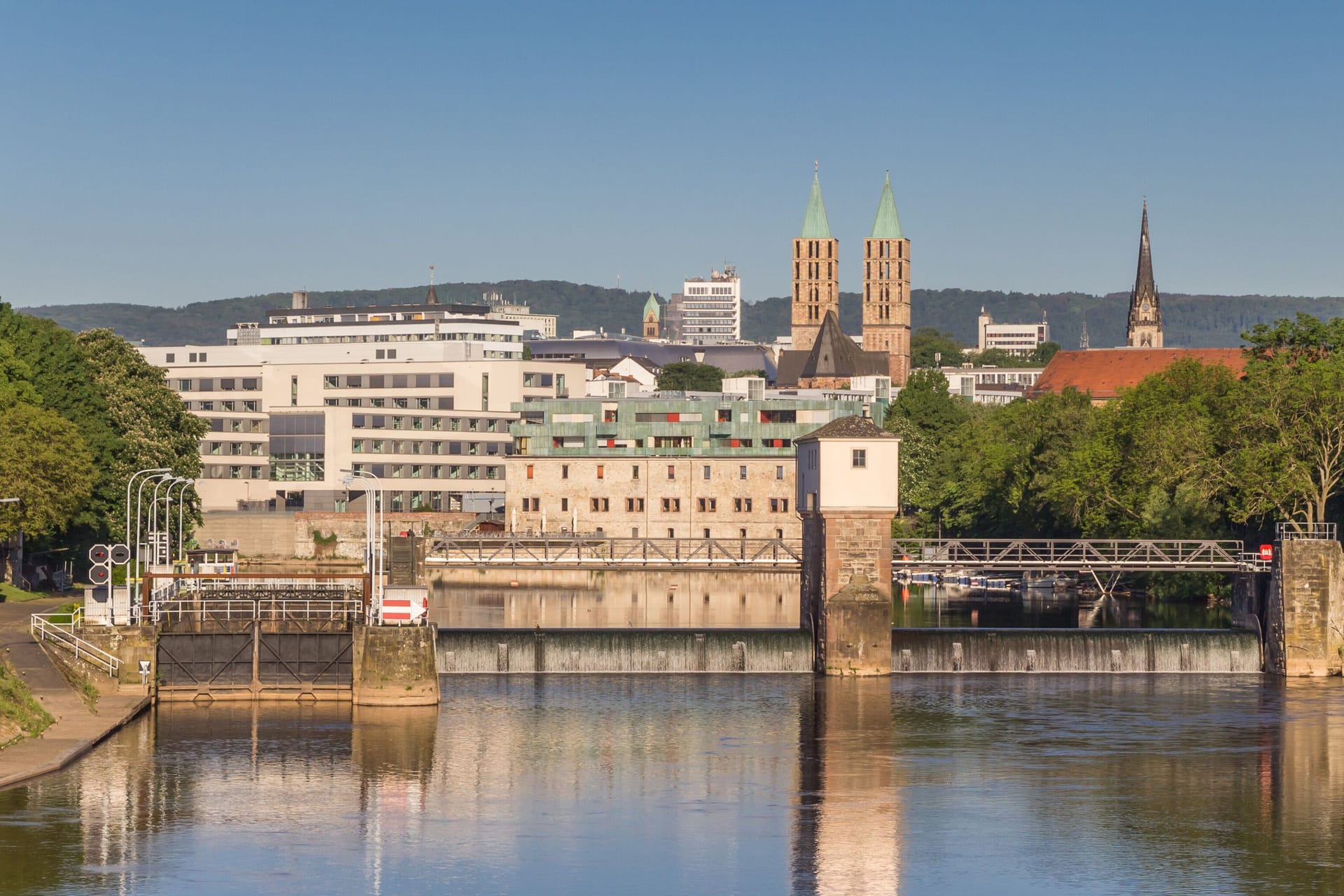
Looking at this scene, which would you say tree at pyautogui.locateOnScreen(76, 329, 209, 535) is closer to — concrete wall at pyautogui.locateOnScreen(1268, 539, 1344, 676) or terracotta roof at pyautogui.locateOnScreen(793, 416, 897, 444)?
terracotta roof at pyautogui.locateOnScreen(793, 416, 897, 444)

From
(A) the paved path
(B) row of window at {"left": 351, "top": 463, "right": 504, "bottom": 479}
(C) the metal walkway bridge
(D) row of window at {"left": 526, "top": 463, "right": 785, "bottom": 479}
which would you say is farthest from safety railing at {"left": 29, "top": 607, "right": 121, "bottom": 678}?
(B) row of window at {"left": 351, "top": 463, "right": 504, "bottom": 479}

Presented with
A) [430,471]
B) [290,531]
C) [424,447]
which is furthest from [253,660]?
[424,447]

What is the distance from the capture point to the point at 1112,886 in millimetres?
49625

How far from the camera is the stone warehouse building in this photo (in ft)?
562

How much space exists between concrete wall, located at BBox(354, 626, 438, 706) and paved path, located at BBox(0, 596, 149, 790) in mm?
7745

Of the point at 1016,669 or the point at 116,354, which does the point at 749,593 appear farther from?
the point at 1016,669

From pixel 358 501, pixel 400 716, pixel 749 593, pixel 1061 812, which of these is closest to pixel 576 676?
pixel 400 716

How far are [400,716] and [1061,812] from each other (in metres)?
25.1

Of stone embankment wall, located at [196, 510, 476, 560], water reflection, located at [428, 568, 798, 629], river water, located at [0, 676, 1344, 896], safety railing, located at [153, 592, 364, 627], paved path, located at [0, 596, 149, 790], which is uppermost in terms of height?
stone embankment wall, located at [196, 510, 476, 560]

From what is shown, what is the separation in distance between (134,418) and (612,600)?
1275 inches

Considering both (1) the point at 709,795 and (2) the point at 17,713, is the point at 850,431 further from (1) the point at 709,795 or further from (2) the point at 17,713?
(2) the point at 17,713

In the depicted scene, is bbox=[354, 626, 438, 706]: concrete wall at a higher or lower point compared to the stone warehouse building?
lower

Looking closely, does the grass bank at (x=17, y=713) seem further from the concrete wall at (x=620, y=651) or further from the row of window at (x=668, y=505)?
the row of window at (x=668, y=505)

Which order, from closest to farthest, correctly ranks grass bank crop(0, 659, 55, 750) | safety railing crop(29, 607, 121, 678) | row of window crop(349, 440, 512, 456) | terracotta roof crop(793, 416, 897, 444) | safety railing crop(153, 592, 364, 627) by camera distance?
1. grass bank crop(0, 659, 55, 750)
2. safety railing crop(29, 607, 121, 678)
3. safety railing crop(153, 592, 364, 627)
4. terracotta roof crop(793, 416, 897, 444)
5. row of window crop(349, 440, 512, 456)
